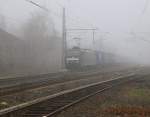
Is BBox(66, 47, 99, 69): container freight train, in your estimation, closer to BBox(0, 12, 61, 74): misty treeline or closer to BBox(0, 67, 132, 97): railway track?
BBox(0, 12, 61, 74): misty treeline

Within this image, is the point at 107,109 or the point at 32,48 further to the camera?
Answer: the point at 32,48

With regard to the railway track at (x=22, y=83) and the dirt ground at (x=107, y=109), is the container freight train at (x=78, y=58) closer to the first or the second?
the railway track at (x=22, y=83)

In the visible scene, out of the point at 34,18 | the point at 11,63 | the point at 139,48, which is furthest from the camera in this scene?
the point at 139,48

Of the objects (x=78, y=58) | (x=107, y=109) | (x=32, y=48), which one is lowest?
(x=107, y=109)

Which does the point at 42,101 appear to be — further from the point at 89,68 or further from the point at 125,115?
the point at 89,68

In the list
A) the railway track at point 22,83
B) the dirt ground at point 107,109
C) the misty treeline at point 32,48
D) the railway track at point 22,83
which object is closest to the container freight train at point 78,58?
the misty treeline at point 32,48

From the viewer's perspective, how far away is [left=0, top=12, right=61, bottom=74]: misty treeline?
49.4 meters

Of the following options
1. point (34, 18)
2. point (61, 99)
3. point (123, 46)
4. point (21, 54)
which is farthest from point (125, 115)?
point (123, 46)

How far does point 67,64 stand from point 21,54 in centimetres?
708

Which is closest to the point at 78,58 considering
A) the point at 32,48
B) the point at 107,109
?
the point at 32,48

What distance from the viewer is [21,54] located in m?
54.1

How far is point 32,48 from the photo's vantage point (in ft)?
189

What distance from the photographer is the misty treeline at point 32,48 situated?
49375 mm

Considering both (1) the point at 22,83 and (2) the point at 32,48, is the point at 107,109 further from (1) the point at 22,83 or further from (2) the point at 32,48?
(2) the point at 32,48
